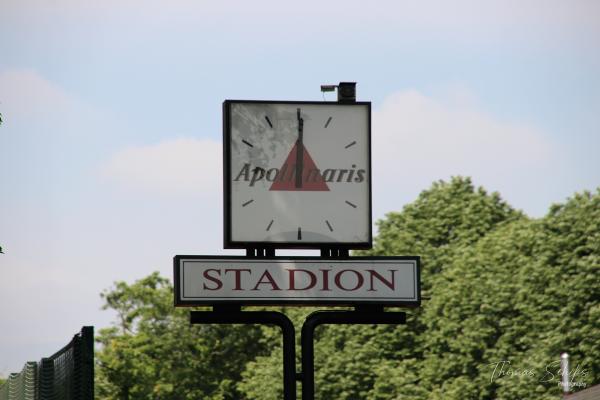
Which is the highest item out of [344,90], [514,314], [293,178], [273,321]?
[344,90]

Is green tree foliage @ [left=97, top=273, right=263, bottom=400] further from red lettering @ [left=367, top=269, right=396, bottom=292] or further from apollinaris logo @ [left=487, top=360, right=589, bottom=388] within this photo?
red lettering @ [left=367, top=269, right=396, bottom=292]

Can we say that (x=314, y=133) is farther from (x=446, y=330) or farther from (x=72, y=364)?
(x=446, y=330)

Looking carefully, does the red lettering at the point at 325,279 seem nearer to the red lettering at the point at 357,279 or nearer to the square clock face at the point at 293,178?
the red lettering at the point at 357,279

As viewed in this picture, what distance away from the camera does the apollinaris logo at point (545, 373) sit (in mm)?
55906

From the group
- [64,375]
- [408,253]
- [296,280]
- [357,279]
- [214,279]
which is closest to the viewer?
[64,375]

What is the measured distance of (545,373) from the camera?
57781 millimetres

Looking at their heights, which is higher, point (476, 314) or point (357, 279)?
point (476, 314)

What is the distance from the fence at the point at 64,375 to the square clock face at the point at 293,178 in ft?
10.3

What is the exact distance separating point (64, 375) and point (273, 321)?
132 inches

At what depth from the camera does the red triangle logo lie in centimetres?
1936

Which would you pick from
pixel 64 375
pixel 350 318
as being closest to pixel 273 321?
pixel 350 318

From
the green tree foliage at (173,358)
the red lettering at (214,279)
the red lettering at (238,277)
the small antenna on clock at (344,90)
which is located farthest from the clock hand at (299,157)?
the green tree foliage at (173,358)

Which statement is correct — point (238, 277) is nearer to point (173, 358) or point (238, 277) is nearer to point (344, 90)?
point (344, 90)

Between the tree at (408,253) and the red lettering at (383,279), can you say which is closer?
the red lettering at (383,279)
